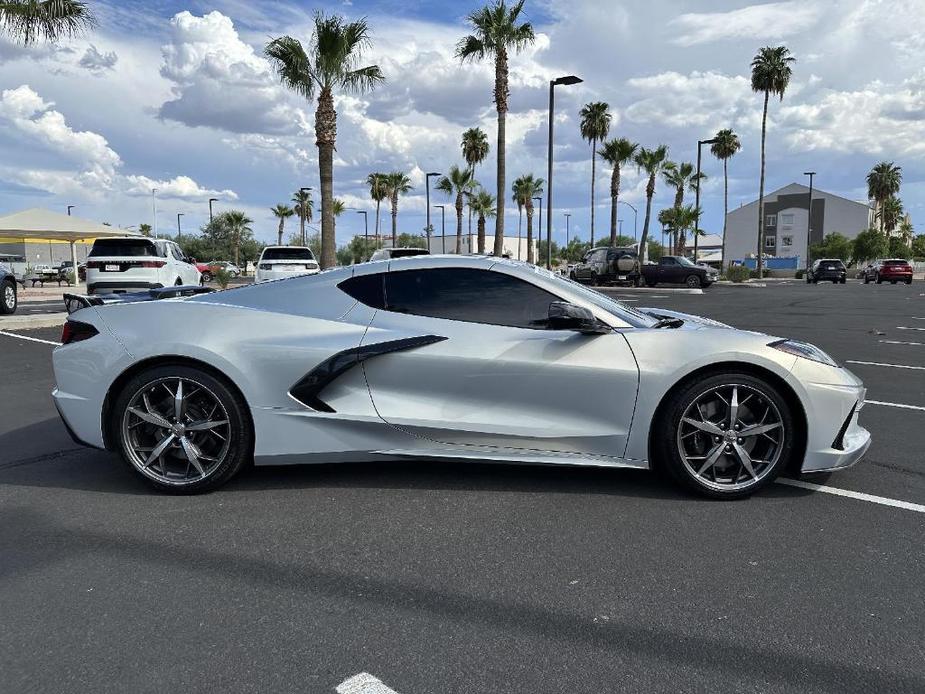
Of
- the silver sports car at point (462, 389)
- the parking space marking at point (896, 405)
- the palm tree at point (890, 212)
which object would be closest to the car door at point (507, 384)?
the silver sports car at point (462, 389)

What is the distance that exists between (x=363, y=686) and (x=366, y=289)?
90.4 inches

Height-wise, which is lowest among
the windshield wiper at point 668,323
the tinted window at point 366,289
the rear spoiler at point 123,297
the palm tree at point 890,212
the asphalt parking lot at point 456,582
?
the asphalt parking lot at point 456,582

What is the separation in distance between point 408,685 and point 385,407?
179 cm

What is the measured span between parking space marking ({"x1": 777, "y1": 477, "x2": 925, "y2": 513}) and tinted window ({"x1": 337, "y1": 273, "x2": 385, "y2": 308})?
2617 millimetres


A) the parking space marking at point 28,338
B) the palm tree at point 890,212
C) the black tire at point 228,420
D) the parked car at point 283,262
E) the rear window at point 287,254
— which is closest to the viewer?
the black tire at point 228,420

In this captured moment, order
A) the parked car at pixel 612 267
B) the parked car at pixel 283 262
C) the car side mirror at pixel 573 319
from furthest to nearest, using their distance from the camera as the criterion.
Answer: the parked car at pixel 612 267
the parked car at pixel 283 262
the car side mirror at pixel 573 319

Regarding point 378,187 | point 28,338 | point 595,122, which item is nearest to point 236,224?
point 378,187

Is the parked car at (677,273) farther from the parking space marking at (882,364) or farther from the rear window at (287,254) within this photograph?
the parking space marking at (882,364)

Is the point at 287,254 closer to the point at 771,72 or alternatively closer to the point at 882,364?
the point at 882,364

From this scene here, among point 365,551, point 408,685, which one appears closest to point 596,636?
point 408,685

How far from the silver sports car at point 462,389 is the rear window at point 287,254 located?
15.6m

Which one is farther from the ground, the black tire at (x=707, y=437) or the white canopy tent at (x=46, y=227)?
the white canopy tent at (x=46, y=227)

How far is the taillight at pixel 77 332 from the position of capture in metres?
3.95

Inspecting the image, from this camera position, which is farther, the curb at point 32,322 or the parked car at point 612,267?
the parked car at point 612,267
